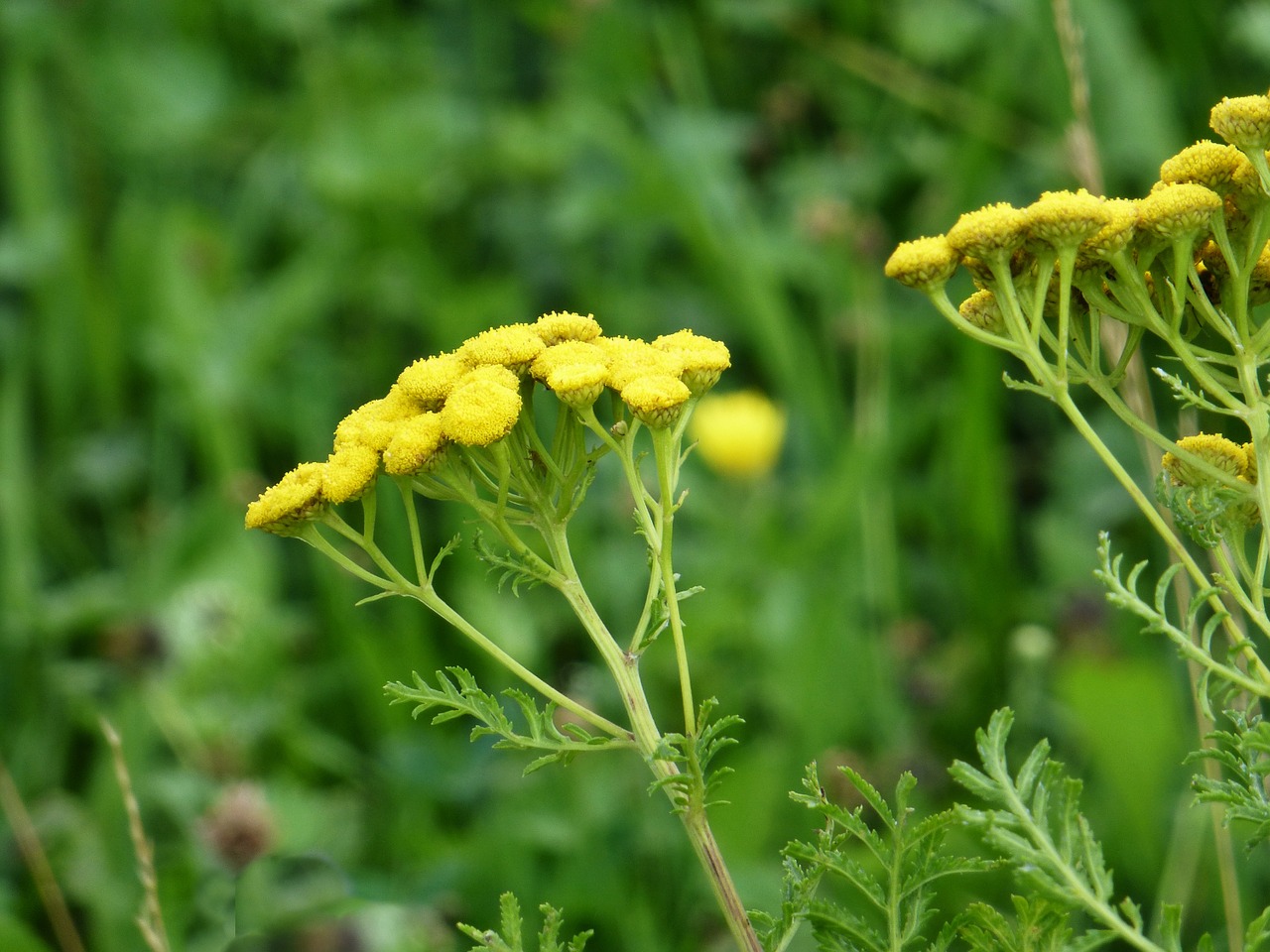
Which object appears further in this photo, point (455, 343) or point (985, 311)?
point (455, 343)

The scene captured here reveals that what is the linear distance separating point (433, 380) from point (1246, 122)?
1.64 feet

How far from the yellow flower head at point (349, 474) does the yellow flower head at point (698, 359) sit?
0.19 metres

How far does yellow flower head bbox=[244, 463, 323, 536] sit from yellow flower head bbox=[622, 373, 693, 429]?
0.21 metres

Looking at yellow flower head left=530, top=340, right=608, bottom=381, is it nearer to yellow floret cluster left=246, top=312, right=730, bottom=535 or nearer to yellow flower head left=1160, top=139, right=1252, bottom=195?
yellow floret cluster left=246, top=312, right=730, bottom=535

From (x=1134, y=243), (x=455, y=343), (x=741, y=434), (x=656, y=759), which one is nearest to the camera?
(x=656, y=759)

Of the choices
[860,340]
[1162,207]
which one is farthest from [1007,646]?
[1162,207]

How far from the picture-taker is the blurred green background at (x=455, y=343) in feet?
6.67

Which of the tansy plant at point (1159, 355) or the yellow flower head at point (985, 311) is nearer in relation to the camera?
the tansy plant at point (1159, 355)

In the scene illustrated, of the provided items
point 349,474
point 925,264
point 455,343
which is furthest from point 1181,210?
point 455,343

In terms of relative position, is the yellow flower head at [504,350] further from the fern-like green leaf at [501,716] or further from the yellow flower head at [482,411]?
the fern-like green leaf at [501,716]

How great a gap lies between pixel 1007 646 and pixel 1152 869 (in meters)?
0.51

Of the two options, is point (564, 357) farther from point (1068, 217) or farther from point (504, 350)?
point (1068, 217)

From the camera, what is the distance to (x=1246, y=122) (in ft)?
2.63

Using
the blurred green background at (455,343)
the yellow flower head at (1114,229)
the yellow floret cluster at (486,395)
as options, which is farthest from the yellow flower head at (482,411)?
the blurred green background at (455,343)
